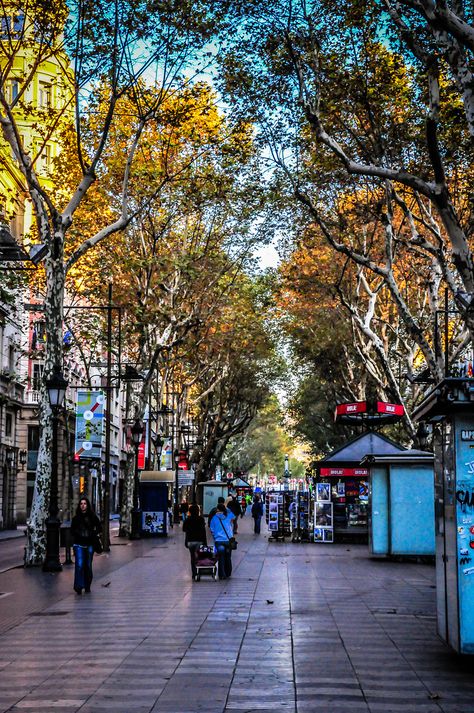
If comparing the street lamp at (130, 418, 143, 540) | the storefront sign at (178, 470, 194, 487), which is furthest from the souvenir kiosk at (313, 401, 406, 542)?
the storefront sign at (178, 470, 194, 487)

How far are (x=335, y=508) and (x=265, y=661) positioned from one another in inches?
1092

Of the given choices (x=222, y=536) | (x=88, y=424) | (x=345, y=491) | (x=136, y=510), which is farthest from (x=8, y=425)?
(x=222, y=536)

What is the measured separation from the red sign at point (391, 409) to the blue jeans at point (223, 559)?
1345 cm

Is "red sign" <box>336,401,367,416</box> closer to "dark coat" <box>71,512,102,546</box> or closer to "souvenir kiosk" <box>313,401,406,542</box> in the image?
"souvenir kiosk" <box>313,401,406,542</box>

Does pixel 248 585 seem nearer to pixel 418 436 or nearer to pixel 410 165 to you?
pixel 410 165

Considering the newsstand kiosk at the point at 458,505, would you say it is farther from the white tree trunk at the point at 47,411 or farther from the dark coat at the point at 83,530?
the white tree trunk at the point at 47,411

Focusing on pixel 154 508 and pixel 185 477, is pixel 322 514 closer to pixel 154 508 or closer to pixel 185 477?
pixel 154 508

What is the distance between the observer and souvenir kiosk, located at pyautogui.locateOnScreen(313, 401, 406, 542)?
1419 inches

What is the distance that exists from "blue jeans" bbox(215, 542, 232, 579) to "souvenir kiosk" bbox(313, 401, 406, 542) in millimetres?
13740

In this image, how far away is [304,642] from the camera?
12000 millimetres

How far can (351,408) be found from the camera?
36031mm

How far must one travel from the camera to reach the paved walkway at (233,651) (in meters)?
8.69

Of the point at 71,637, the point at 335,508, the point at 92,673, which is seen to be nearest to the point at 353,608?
the point at 71,637

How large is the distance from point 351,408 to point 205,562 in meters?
15.7
